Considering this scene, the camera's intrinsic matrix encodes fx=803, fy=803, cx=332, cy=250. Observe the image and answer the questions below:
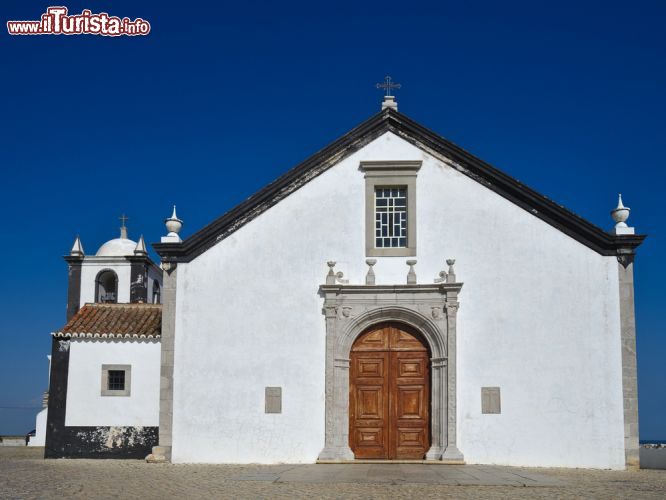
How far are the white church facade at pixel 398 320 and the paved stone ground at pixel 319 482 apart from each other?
0.91m

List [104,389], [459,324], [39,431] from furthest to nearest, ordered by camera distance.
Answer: [39,431]
[104,389]
[459,324]

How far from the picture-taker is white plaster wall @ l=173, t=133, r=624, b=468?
15.4 m

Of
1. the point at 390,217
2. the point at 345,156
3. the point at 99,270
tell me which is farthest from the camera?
the point at 99,270

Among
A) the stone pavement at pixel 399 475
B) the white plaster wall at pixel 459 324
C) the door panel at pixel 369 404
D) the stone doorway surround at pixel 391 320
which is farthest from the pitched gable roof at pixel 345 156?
the stone pavement at pixel 399 475

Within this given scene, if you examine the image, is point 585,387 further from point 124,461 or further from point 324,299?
point 124,461

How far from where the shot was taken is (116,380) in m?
17.8

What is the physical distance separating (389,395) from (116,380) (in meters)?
6.20

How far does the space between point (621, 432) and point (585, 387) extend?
1045mm

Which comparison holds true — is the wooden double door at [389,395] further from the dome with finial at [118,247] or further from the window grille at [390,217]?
the dome with finial at [118,247]

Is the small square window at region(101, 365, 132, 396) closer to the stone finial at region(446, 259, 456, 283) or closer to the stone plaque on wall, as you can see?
the stone plaque on wall

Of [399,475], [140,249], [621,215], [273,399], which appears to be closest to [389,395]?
[273,399]

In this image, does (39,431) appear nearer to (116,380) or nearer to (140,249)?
(140,249)

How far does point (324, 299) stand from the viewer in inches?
628

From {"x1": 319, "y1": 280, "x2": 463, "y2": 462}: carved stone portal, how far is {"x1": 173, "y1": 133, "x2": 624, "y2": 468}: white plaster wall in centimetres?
23
